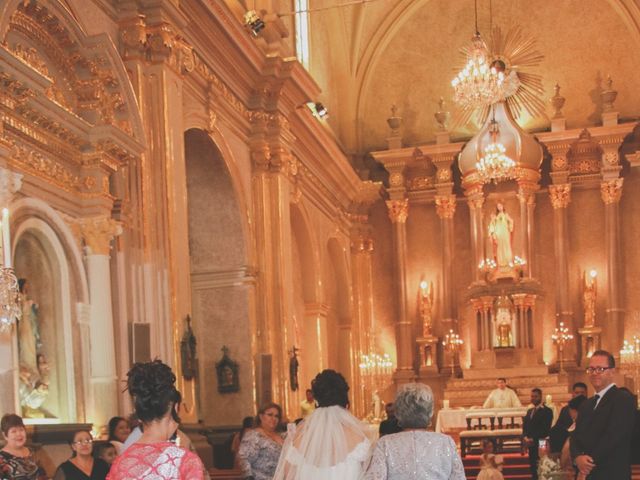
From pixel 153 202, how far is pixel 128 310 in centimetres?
139

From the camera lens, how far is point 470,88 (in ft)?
63.7

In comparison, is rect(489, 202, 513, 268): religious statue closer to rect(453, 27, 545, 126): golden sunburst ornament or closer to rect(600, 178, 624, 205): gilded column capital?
rect(600, 178, 624, 205): gilded column capital

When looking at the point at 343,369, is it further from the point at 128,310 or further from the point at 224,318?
the point at 128,310

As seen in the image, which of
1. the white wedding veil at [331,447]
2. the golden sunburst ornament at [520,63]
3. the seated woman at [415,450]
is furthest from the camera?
the golden sunburst ornament at [520,63]

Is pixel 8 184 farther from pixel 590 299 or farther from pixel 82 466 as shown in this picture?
pixel 590 299

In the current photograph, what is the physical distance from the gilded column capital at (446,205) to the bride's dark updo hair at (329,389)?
64.9ft

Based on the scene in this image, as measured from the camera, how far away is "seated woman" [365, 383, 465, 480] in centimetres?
523

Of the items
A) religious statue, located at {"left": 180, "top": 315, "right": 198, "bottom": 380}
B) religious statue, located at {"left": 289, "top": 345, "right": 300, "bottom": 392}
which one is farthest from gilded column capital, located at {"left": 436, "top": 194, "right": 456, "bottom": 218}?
religious statue, located at {"left": 180, "top": 315, "right": 198, "bottom": 380}

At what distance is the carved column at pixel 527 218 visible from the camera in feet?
80.4

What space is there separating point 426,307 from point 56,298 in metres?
15.8

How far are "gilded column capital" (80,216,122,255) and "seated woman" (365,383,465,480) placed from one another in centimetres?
619

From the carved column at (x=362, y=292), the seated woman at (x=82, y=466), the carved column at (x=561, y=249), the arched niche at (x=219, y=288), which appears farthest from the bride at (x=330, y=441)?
the carved column at (x=561, y=249)

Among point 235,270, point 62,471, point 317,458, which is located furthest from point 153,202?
point 317,458

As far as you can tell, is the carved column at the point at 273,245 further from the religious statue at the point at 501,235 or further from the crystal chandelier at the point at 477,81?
the religious statue at the point at 501,235
